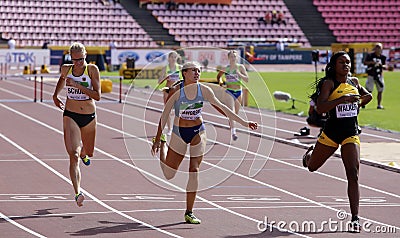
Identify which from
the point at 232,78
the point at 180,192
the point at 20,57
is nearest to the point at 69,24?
the point at 20,57

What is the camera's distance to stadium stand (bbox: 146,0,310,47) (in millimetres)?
63688

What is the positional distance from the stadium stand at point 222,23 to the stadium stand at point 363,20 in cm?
299

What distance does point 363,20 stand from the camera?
69312 mm

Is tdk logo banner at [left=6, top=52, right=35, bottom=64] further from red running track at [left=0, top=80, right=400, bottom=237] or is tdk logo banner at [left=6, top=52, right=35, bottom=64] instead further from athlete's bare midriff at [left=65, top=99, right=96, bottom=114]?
athlete's bare midriff at [left=65, top=99, right=96, bottom=114]

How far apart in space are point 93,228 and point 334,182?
510cm

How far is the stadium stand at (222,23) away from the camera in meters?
63.7

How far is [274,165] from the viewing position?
51.8ft

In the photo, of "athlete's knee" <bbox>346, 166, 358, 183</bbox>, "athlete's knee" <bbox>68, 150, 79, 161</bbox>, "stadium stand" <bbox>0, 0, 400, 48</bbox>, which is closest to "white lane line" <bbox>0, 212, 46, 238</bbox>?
"athlete's knee" <bbox>68, 150, 79, 161</bbox>

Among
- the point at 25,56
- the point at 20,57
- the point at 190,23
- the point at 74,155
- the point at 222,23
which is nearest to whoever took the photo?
the point at 74,155

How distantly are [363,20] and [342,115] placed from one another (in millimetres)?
60423

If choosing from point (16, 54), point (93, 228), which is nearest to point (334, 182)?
point (93, 228)

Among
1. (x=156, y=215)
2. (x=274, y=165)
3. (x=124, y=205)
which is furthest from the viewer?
(x=274, y=165)

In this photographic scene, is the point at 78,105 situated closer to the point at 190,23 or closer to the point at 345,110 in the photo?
the point at 345,110

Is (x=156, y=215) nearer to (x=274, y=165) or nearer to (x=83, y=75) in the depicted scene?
(x=83, y=75)
